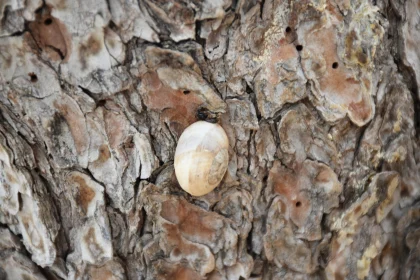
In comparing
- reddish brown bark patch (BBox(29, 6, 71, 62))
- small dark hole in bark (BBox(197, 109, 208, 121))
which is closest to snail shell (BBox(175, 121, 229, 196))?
small dark hole in bark (BBox(197, 109, 208, 121))

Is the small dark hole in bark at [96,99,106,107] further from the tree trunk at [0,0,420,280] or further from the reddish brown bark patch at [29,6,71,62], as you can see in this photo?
the reddish brown bark patch at [29,6,71,62]

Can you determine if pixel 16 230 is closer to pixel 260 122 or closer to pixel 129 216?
pixel 129 216

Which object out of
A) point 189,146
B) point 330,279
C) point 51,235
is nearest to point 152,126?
point 189,146

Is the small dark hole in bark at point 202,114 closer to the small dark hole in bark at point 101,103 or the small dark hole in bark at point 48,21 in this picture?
the small dark hole in bark at point 101,103

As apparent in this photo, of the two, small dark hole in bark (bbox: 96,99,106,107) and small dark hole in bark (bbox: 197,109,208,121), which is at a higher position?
small dark hole in bark (bbox: 197,109,208,121)

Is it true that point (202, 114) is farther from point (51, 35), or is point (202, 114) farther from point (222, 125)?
point (51, 35)

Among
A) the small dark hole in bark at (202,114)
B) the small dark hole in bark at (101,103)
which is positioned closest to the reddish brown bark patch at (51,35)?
the small dark hole in bark at (101,103)

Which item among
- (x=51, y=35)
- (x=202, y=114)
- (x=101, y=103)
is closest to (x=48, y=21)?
(x=51, y=35)
